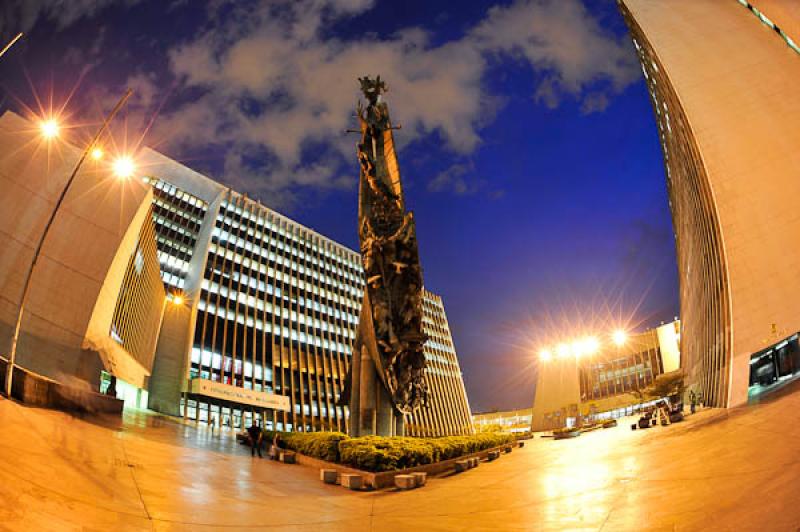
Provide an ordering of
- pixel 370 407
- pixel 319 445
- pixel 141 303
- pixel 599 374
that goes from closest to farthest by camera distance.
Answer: pixel 319 445
pixel 370 407
pixel 141 303
pixel 599 374

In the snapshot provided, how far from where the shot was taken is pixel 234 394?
4575 cm

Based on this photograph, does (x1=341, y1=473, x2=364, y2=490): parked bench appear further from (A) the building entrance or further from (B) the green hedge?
(A) the building entrance

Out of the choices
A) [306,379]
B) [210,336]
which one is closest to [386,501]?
[210,336]

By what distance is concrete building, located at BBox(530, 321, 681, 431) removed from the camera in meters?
58.3

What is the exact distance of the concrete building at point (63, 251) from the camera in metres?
18.7

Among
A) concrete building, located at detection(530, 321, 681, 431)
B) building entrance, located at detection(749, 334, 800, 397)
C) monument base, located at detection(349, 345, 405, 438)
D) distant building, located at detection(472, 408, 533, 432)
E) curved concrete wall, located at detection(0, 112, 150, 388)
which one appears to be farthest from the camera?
distant building, located at detection(472, 408, 533, 432)

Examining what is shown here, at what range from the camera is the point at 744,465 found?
274 inches

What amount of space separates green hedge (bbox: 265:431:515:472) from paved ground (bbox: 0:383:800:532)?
116 cm

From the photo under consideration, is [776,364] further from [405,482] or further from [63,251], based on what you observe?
[63,251]

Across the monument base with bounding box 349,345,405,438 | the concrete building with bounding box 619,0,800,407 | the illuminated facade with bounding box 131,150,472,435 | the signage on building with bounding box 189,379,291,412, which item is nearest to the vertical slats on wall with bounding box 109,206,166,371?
the signage on building with bounding box 189,379,291,412

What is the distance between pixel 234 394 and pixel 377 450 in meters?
38.7

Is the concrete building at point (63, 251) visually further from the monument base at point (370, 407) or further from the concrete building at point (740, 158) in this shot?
the concrete building at point (740, 158)

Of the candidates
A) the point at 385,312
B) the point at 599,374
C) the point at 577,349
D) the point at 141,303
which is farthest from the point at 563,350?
the point at 141,303

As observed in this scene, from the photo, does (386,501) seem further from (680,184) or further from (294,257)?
(294,257)
